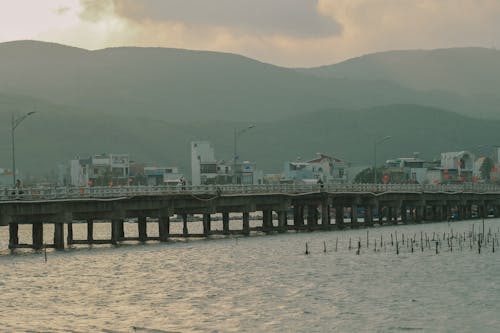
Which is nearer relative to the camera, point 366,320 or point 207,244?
point 366,320

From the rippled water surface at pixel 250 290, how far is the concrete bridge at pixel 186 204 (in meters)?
4.02

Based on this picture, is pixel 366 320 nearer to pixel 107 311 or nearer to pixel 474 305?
pixel 474 305

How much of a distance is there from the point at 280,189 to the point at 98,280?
5648cm

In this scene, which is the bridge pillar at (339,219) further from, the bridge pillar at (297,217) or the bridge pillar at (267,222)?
the bridge pillar at (267,222)

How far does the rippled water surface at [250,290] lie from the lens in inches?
1960

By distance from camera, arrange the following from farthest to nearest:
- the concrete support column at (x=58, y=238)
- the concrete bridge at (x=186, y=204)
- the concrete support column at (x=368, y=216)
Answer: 1. the concrete support column at (x=368, y=216)
2. the concrete support column at (x=58, y=238)
3. the concrete bridge at (x=186, y=204)

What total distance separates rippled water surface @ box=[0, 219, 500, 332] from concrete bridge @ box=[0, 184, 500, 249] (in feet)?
13.2

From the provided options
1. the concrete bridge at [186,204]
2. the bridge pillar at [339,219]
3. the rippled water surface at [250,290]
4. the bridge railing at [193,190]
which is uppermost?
the bridge railing at [193,190]

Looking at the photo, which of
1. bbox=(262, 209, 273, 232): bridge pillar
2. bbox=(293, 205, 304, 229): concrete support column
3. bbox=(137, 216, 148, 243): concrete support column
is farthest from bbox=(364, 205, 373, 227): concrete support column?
bbox=(137, 216, 148, 243): concrete support column

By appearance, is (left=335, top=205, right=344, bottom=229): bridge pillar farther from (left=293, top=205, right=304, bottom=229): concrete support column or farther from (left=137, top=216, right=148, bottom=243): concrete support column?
(left=137, top=216, right=148, bottom=243): concrete support column

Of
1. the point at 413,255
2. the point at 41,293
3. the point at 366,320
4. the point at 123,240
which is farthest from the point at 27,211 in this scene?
the point at 366,320

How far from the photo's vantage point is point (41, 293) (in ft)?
202

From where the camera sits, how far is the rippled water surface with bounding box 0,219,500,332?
4978cm

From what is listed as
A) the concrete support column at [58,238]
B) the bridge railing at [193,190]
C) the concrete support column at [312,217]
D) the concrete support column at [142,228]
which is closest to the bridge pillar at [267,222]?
the bridge railing at [193,190]
